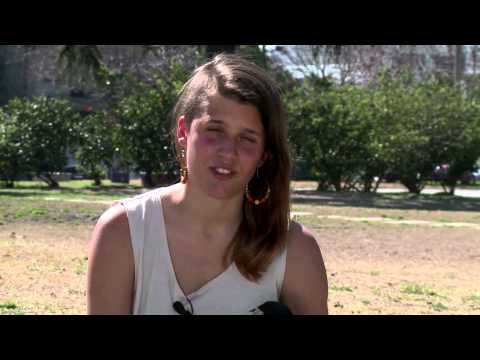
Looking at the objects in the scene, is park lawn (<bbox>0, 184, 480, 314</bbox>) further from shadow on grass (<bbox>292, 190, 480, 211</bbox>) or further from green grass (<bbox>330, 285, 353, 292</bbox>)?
shadow on grass (<bbox>292, 190, 480, 211</bbox>)

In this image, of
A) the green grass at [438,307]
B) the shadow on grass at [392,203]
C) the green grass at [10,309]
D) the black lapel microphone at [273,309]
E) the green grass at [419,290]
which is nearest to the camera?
the black lapel microphone at [273,309]

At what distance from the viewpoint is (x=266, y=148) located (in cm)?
216

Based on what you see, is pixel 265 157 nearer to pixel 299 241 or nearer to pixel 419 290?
pixel 299 241

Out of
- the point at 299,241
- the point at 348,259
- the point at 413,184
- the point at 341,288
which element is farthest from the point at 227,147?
the point at 413,184

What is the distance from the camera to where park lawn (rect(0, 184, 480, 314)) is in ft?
20.6

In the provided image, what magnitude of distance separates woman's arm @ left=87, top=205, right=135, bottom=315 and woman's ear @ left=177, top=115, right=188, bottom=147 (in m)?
0.28

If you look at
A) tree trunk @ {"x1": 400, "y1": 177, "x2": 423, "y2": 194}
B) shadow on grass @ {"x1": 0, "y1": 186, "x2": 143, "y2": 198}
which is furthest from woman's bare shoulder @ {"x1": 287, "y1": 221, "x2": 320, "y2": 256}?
tree trunk @ {"x1": 400, "y1": 177, "x2": 423, "y2": 194}

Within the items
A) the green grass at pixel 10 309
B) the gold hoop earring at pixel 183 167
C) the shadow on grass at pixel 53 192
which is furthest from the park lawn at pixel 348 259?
the shadow on grass at pixel 53 192

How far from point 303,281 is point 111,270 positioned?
1.72ft

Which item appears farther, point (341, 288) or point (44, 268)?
point (44, 268)

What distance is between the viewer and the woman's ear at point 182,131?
86.9 inches

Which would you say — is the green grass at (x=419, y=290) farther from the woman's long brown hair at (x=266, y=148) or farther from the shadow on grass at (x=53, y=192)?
the shadow on grass at (x=53, y=192)

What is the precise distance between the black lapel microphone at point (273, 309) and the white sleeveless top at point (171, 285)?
0.11 metres
